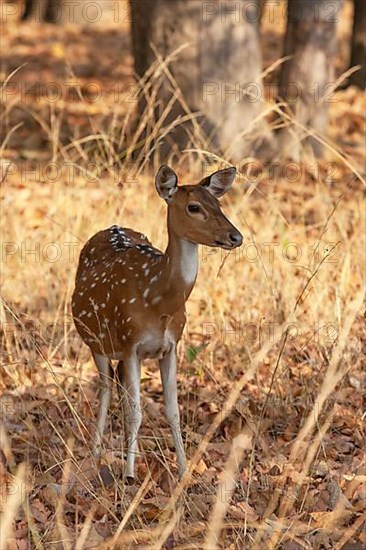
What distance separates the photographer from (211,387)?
7.19 m

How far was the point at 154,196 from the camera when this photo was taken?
32.2ft

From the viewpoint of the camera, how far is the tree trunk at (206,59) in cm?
1140

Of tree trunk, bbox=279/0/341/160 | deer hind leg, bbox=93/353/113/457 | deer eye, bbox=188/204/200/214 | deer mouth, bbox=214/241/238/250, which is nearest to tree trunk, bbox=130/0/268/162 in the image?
tree trunk, bbox=279/0/341/160

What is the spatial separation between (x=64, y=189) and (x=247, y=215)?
66.0 inches

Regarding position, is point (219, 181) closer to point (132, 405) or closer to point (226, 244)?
point (226, 244)

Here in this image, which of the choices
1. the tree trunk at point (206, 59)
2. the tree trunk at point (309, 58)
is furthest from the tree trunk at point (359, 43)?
the tree trunk at point (206, 59)

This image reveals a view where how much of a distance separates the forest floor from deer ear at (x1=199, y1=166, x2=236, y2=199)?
65 centimetres

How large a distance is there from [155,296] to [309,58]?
22.5 feet

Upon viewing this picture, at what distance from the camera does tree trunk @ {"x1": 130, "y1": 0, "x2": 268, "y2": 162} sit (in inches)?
449

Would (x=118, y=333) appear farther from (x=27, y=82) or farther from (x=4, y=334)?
(x=27, y=82)

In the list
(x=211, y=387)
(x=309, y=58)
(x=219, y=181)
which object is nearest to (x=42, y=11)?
(x=309, y=58)

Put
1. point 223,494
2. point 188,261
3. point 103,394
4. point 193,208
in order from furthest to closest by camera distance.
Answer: point 103,394
point 188,261
point 193,208
point 223,494

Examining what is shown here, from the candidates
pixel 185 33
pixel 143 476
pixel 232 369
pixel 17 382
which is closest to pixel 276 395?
pixel 232 369

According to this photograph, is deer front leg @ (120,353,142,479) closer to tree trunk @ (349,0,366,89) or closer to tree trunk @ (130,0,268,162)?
tree trunk @ (130,0,268,162)
